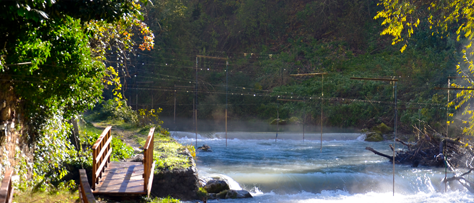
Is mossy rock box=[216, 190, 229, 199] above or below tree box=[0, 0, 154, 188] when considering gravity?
below

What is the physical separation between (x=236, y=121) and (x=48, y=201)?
23.2 meters

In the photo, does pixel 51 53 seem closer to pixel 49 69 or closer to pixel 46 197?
pixel 49 69

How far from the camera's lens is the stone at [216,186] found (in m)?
10.2

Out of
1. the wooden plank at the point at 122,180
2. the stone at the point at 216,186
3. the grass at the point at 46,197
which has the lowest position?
the stone at the point at 216,186

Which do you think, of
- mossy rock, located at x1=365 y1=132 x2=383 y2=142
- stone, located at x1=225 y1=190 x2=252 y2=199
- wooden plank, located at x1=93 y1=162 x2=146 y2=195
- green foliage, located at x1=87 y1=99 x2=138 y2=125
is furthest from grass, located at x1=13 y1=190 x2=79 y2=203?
mossy rock, located at x1=365 y1=132 x2=383 y2=142

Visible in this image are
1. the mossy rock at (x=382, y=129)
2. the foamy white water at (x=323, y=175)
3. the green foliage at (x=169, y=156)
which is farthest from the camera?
the mossy rock at (x=382, y=129)

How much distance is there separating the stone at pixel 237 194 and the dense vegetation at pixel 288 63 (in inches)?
544

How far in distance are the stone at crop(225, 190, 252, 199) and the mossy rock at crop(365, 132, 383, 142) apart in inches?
463

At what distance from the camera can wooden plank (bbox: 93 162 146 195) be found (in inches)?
251

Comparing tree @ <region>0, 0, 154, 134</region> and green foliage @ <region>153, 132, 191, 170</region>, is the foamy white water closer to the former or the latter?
green foliage @ <region>153, 132, 191, 170</region>

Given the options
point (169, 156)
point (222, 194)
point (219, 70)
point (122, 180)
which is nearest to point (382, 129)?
point (219, 70)

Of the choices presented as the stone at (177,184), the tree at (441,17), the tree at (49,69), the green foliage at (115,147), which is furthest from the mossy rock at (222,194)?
the tree at (441,17)

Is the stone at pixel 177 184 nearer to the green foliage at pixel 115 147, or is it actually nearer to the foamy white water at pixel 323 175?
the green foliage at pixel 115 147

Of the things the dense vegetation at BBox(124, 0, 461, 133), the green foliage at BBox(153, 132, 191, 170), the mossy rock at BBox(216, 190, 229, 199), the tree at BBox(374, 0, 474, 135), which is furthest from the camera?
the dense vegetation at BBox(124, 0, 461, 133)
